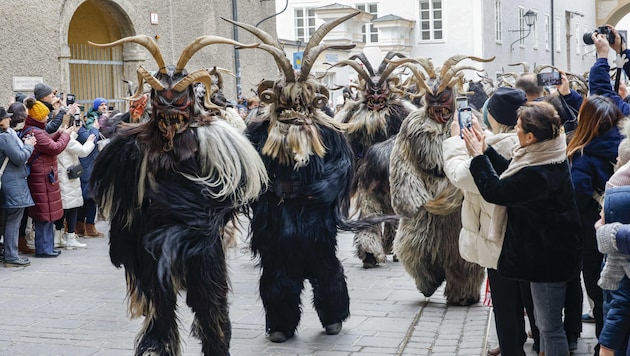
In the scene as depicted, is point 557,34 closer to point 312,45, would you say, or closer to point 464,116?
point 312,45

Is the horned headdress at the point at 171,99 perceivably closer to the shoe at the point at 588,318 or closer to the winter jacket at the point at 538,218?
the winter jacket at the point at 538,218

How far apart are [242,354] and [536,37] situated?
1682 inches

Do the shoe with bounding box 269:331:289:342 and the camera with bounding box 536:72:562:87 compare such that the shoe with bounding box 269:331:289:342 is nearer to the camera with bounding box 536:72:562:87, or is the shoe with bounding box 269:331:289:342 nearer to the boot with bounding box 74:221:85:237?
the camera with bounding box 536:72:562:87

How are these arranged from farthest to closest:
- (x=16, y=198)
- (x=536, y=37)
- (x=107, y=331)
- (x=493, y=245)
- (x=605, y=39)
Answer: (x=536, y=37) → (x=16, y=198) → (x=107, y=331) → (x=605, y=39) → (x=493, y=245)

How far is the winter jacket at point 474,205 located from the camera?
5.73m

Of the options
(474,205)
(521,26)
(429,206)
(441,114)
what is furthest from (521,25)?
(474,205)

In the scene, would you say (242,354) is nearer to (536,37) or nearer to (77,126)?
(77,126)

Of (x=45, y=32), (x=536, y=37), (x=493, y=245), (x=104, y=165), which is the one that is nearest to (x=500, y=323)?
(x=493, y=245)

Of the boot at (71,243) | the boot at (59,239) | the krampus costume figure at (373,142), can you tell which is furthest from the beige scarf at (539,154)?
the boot at (59,239)

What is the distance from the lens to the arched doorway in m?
18.5

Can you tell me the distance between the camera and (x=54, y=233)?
12398 millimetres

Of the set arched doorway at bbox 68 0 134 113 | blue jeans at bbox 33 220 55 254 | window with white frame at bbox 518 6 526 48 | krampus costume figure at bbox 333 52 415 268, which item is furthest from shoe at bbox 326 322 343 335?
window with white frame at bbox 518 6 526 48

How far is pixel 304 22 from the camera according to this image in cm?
3706

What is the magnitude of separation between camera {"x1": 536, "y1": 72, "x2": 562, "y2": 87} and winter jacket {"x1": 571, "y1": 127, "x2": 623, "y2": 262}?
92 cm
